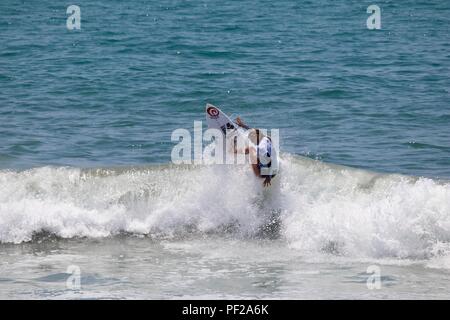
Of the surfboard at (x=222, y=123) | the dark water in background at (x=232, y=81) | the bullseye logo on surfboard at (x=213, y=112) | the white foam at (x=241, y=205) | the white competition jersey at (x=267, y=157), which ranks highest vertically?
the dark water in background at (x=232, y=81)

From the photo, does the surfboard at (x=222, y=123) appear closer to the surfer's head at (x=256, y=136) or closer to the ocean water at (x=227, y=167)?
the surfer's head at (x=256, y=136)

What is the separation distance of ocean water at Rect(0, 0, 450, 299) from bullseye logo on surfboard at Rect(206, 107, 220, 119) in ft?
3.09

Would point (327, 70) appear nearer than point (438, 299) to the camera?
No

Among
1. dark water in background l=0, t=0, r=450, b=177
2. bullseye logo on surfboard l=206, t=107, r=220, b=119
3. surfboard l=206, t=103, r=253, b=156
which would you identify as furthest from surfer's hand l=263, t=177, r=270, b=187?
dark water in background l=0, t=0, r=450, b=177

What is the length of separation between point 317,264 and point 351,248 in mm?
862

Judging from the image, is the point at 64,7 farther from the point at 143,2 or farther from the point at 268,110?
the point at 268,110

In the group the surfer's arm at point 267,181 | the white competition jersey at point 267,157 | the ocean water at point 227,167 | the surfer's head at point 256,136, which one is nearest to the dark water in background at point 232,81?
the ocean water at point 227,167

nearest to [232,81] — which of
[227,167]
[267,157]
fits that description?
[227,167]

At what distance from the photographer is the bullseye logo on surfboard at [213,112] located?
1534cm

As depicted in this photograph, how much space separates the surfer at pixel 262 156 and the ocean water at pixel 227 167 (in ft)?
1.20

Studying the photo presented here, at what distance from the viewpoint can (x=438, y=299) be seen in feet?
36.5

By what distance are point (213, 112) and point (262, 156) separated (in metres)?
1.33

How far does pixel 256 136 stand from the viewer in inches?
580
